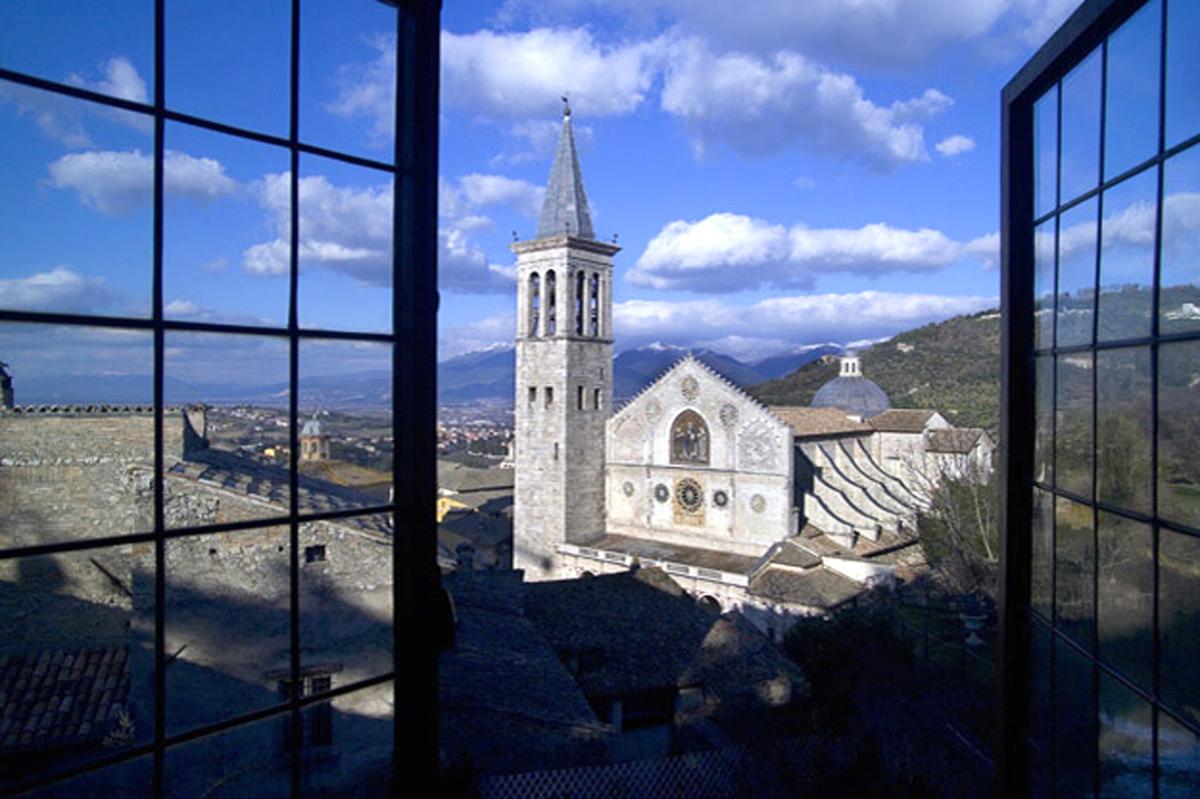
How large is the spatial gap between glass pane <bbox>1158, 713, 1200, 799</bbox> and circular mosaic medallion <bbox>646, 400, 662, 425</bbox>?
25.2 metres

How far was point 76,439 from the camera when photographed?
2.28m

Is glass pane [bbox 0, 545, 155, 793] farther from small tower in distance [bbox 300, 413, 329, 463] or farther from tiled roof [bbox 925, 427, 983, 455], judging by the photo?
tiled roof [bbox 925, 427, 983, 455]

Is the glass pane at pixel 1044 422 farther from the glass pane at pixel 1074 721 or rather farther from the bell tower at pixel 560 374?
the bell tower at pixel 560 374

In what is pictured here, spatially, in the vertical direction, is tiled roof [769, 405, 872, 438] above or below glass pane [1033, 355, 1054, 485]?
below

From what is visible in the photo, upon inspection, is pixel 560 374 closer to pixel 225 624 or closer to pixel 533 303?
pixel 533 303

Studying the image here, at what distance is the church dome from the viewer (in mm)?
38125

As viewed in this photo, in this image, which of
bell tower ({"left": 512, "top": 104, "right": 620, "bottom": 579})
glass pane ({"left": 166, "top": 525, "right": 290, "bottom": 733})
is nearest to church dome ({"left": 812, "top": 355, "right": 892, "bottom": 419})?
bell tower ({"left": 512, "top": 104, "right": 620, "bottom": 579})

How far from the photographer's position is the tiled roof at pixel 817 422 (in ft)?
96.7

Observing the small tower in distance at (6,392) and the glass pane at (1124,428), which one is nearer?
the small tower in distance at (6,392)

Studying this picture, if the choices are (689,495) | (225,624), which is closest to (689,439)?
(689,495)

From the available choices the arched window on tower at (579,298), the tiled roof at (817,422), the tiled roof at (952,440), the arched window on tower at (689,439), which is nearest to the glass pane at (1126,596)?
the arched window on tower at (689,439)

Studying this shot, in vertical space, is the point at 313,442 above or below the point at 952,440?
above

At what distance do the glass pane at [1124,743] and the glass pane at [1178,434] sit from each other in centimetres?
76

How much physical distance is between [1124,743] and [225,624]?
326cm
